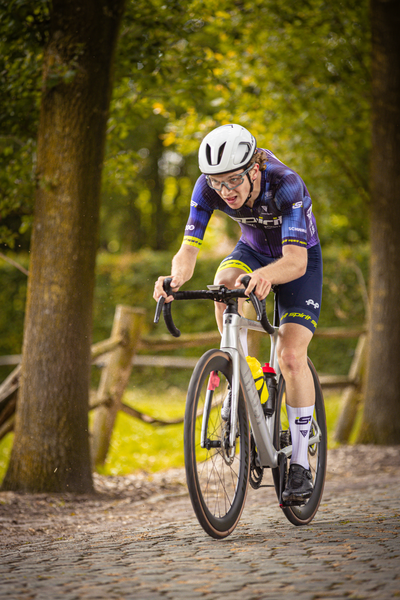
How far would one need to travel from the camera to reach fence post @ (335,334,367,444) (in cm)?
900

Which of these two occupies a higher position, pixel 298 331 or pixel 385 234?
pixel 385 234

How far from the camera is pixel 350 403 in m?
9.09

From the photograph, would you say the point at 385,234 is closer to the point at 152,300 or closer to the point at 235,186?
the point at 235,186

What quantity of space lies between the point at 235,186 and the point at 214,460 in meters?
1.51

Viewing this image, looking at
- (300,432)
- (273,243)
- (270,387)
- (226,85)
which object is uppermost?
(226,85)

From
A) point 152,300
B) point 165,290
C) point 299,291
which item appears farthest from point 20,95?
point 152,300

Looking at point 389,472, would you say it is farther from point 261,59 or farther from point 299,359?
point 261,59

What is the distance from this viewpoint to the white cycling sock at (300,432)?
399 cm

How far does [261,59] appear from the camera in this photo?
955 cm

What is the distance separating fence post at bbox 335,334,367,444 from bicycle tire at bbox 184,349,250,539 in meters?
5.62

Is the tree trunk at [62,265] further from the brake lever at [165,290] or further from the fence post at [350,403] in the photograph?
the fence post at [350,403]

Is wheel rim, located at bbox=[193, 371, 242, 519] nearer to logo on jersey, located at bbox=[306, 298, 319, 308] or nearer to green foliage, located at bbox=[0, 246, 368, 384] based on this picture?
logo on jersey, located at bbox=[306, 298, 319, 308]

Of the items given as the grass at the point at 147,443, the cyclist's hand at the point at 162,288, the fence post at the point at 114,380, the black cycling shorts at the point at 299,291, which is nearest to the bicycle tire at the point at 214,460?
the cyclist's hand at the point at 162,288

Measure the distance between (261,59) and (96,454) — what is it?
6.11 metres
